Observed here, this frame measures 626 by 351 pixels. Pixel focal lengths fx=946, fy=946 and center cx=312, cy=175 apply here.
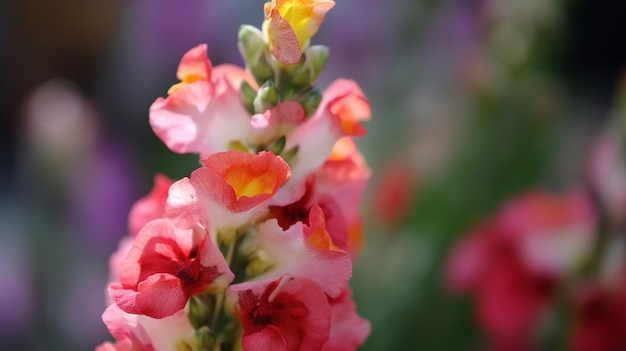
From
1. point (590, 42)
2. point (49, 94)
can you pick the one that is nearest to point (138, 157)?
point (49, 94)

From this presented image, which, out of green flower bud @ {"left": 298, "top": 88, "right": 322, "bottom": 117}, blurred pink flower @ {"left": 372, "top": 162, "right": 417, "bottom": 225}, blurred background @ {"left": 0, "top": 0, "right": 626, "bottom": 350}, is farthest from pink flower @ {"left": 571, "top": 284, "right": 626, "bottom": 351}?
green flower bud @ {"left": 298, "top": 88, "right": 322, "bottom": 117}

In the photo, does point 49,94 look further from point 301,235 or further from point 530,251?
point 301,235

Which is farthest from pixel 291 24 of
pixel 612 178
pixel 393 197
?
pixel 393 197

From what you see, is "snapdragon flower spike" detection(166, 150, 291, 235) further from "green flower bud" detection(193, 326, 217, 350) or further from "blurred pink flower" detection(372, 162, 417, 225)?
"blurred pink flower" detection(372, 162, 417, 225)

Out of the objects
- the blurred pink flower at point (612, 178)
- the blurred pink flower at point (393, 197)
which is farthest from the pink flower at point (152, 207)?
the blurred pink flower at point (393, 197)

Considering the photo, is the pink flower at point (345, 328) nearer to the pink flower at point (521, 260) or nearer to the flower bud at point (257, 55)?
the flower bud at point (257, 55)
